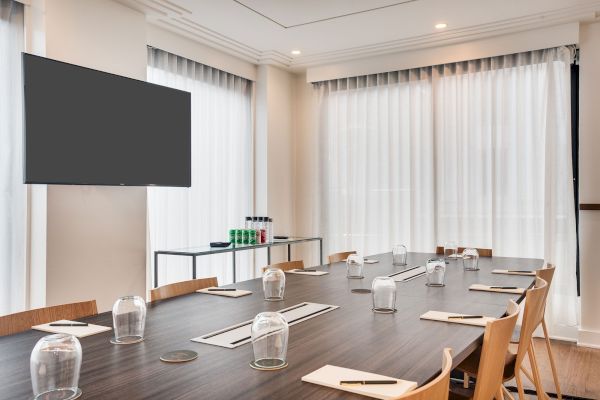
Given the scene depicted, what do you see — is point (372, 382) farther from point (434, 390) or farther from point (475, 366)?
point (475, 366)

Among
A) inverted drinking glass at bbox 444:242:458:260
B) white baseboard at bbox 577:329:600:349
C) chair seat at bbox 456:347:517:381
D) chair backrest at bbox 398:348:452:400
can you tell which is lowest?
white baseboard at bbox 577:329:600:349

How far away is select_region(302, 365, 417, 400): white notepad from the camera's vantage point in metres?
1.19

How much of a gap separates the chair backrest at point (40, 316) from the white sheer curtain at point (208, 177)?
240 cm

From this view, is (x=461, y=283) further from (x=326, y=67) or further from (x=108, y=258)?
(x=326, y=67)

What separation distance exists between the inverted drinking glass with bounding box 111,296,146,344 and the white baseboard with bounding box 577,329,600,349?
4.19 metres

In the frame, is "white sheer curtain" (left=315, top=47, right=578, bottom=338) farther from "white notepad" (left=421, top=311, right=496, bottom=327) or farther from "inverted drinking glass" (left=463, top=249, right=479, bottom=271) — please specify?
"white notepad" (left=421, top=311, right=496, bottom=327)

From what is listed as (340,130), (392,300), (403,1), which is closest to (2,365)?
(392,300)

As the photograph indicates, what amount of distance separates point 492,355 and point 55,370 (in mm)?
1271

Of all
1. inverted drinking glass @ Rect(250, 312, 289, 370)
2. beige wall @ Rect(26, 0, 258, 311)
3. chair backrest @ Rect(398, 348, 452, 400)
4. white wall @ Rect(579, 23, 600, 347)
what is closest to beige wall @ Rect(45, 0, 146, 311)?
beige wall @ Rect(26, 0, 258, 311)

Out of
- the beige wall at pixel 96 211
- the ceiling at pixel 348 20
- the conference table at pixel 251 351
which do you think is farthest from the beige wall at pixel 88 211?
the conference table at pixel 251 351

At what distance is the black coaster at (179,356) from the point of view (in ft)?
4.68

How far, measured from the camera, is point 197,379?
1.28 m

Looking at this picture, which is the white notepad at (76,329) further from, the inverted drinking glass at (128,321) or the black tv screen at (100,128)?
the black tv screen at (100,128)

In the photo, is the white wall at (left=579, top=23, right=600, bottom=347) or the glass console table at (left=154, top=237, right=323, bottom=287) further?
the white wall at (left=579, top=23, right=600, bottom=347)
